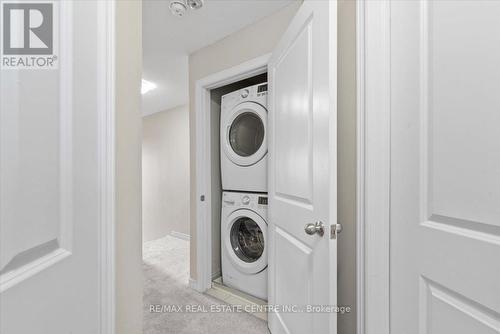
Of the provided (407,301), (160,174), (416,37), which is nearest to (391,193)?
(407,301)

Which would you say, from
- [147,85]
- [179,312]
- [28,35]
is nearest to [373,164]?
[28,35]

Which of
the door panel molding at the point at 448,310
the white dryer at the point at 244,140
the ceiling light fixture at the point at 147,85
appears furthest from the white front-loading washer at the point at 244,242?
the ceiling light fixture at the point at 147,85

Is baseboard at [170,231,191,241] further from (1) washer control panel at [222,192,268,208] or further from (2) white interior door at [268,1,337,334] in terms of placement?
(2) white interior door at [268,1,337,334]

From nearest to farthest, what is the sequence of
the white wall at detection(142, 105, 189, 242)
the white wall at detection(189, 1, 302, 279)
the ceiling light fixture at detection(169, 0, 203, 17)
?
the ceiling light fixture at detection(169, 0, 203, 17) < the white wall at detection(189, 1, 302, 279) < the white wall at detection(142, 105, 189, 242)

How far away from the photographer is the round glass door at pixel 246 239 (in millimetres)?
1927

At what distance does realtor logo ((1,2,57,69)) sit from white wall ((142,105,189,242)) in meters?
3.09

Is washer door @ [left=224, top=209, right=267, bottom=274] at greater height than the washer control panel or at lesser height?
lesser

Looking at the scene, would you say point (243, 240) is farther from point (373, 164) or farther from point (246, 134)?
point (373, 164)

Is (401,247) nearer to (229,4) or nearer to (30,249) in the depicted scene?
(30,249)

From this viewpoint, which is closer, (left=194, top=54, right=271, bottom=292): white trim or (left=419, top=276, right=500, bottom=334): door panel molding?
(left=419, top=276, right=500, bottom=334): door panel molding

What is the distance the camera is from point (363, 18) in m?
0.90

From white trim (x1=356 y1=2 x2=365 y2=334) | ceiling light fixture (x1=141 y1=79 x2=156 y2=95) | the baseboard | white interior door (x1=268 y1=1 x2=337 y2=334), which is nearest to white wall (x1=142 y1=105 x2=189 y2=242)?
the baseboard

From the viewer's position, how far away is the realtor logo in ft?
1.11

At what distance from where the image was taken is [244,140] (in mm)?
1972
